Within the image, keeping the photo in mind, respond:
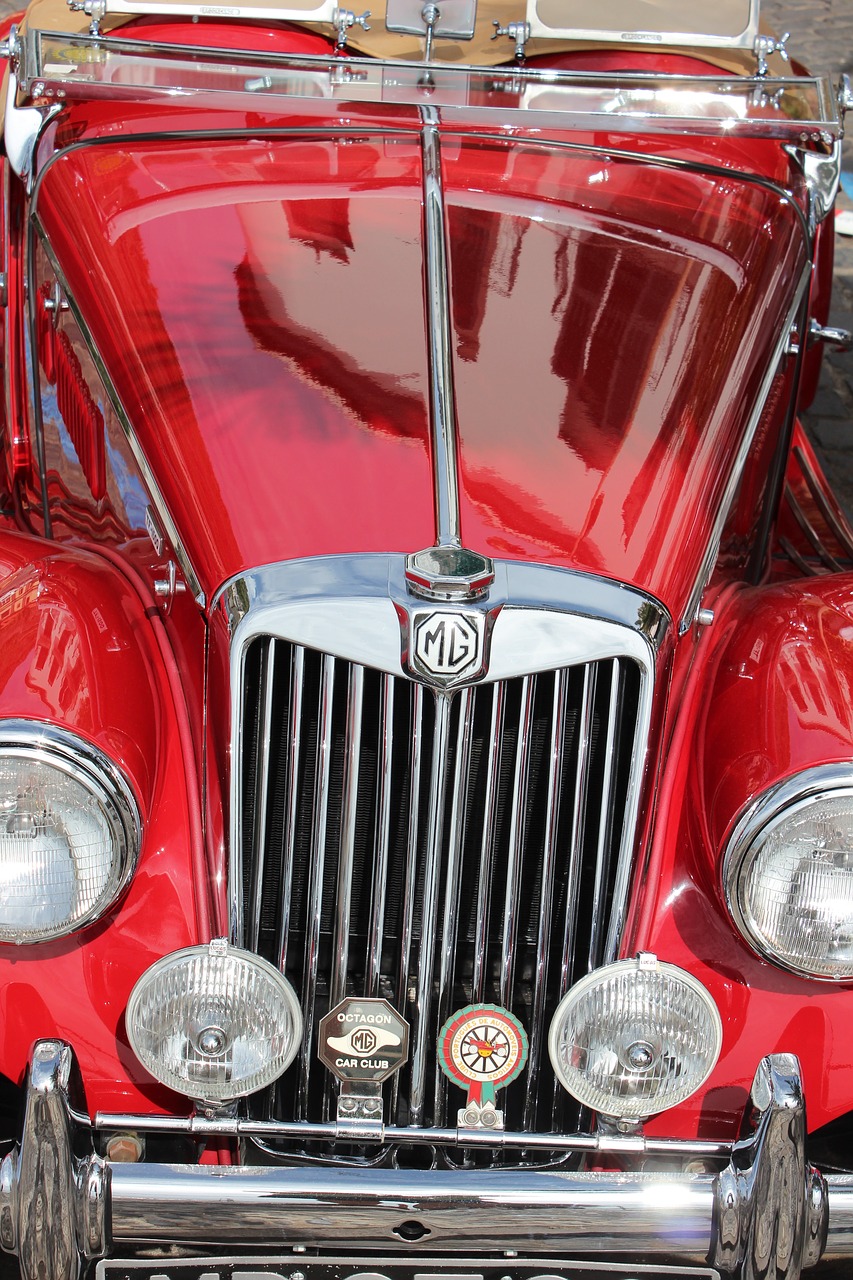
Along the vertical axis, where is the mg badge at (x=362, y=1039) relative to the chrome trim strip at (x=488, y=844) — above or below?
below

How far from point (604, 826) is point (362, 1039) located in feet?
1.36

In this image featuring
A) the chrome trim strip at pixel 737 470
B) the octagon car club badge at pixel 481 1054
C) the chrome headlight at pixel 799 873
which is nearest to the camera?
the chrome headlight at pixel 799 873

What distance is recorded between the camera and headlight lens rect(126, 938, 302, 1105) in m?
1.68

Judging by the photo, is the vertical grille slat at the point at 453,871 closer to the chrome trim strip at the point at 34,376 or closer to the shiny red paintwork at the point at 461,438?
the shiny red paintwork at the point at 461,438

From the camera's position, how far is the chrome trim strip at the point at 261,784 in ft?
5.65

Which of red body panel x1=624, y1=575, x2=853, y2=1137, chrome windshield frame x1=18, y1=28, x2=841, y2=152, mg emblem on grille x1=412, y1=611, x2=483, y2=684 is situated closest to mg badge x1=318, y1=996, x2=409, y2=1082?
red body panel x1=624, y1=575, x2=853, y2=1137

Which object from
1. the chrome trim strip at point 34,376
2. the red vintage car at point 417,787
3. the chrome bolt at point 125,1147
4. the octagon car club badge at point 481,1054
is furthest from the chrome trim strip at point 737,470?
the chrome trim strip at point 34,376

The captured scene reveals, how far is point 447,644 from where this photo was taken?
64.6 inches

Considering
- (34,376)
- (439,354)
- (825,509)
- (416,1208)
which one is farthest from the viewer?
(825,509)

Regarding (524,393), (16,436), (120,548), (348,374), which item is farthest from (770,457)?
(16,436)

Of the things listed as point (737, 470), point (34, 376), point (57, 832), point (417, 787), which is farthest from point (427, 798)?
point (34, 376)

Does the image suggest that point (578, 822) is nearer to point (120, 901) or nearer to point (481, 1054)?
point (481, 1054)

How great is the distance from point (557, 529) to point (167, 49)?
4.89ft

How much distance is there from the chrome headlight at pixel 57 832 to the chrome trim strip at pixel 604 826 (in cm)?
59
